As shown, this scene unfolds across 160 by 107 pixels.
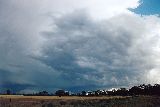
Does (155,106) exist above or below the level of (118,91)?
below

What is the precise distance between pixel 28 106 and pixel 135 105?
19411 mm

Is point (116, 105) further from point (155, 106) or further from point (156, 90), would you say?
point (156, 90)

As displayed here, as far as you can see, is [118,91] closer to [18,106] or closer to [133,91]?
[133,91]

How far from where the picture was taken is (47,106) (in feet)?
204

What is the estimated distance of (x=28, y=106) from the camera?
212 feet

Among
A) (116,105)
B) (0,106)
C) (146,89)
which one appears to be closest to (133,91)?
(146,89)

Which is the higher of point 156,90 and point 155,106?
point 156,90

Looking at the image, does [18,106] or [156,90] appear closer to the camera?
[18,106]

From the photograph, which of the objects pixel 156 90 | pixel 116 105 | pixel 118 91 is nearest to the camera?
pixel 116 105

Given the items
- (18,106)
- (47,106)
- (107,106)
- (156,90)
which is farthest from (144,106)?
(156,90)

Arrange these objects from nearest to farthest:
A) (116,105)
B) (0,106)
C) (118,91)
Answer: (0,106)
(116,105)
(118,91)

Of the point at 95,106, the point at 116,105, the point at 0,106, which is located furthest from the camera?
the point at 116,105

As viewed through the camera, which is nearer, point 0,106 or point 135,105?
point 0,106

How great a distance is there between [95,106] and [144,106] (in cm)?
917
